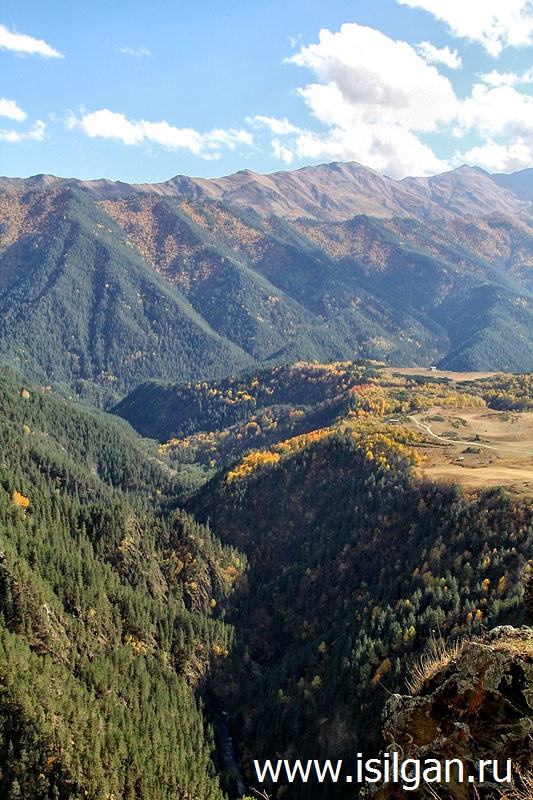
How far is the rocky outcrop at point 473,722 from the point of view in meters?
24.7

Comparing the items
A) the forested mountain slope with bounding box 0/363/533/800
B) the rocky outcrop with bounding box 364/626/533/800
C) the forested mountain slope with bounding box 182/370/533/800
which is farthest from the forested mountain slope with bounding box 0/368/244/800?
the rocky outcrop with bounding box 364/626/533/800

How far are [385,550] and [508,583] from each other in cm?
5566

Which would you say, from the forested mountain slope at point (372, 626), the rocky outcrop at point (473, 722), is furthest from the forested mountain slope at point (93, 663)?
the rocky outcrop at point (473, 722)

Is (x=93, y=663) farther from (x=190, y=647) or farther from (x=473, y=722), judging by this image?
(x=473, y=722)

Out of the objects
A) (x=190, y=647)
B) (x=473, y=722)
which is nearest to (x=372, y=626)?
(x=190, y=647)

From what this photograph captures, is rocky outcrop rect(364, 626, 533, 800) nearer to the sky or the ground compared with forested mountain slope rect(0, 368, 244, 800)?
nearer to the sky

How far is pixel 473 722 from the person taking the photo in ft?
87.0

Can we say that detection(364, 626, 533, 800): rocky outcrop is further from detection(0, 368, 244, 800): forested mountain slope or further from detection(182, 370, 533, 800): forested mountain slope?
detection(182, 370, 533, 800): forested mountain slope

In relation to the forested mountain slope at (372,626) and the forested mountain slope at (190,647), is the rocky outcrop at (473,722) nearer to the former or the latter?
the forested mountain slope at (190,647)

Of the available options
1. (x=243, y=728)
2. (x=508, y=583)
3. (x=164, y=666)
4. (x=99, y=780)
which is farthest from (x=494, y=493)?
(x=99, y=780)

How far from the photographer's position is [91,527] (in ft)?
642

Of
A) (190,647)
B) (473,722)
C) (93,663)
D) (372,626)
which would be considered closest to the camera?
(473,722)

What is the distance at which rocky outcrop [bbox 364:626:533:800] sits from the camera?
24.7 meters

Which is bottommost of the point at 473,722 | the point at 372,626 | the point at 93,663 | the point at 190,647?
the point at 190,647
